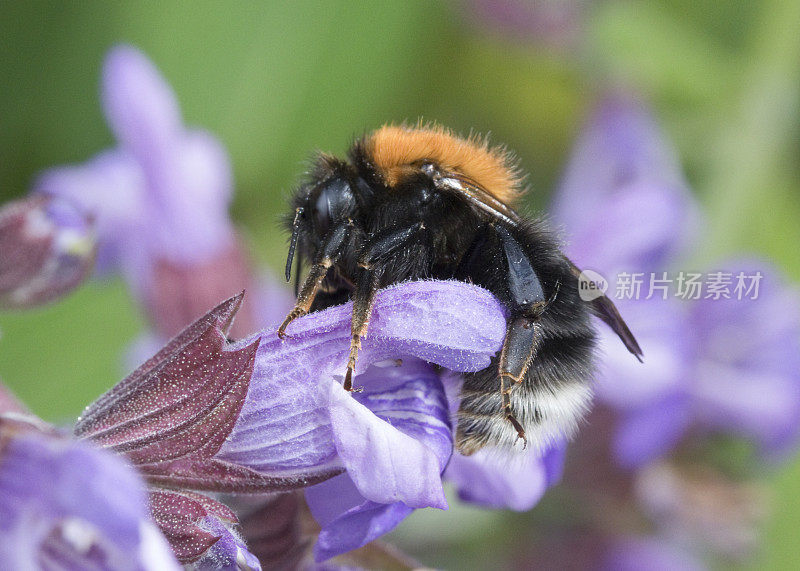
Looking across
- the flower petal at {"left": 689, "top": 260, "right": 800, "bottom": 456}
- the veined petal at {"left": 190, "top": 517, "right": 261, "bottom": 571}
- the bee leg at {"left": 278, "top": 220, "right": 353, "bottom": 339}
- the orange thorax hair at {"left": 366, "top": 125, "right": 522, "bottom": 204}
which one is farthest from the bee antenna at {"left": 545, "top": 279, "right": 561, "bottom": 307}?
the flower petal at {"left": 689, "top": 260, "right": 800, "bottom": 456}

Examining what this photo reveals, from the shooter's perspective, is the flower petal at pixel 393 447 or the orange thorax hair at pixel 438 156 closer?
the flower petal at pixel 393 447

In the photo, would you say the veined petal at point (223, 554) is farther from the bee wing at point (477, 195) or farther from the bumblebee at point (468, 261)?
the bee wing at point (477, 195)

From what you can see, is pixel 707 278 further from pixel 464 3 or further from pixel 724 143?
pixel 464 3

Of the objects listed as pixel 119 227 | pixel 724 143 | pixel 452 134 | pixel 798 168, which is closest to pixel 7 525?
pixel 452 134

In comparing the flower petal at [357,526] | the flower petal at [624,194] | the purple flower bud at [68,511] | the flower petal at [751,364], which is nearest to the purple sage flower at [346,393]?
the flower petal at [357,526]

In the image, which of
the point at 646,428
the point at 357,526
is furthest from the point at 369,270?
the point at 646,428

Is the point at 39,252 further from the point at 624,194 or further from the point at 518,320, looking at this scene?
the point at 624,194

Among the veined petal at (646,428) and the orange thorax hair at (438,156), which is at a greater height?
the orange thorax hair at (438,156)
